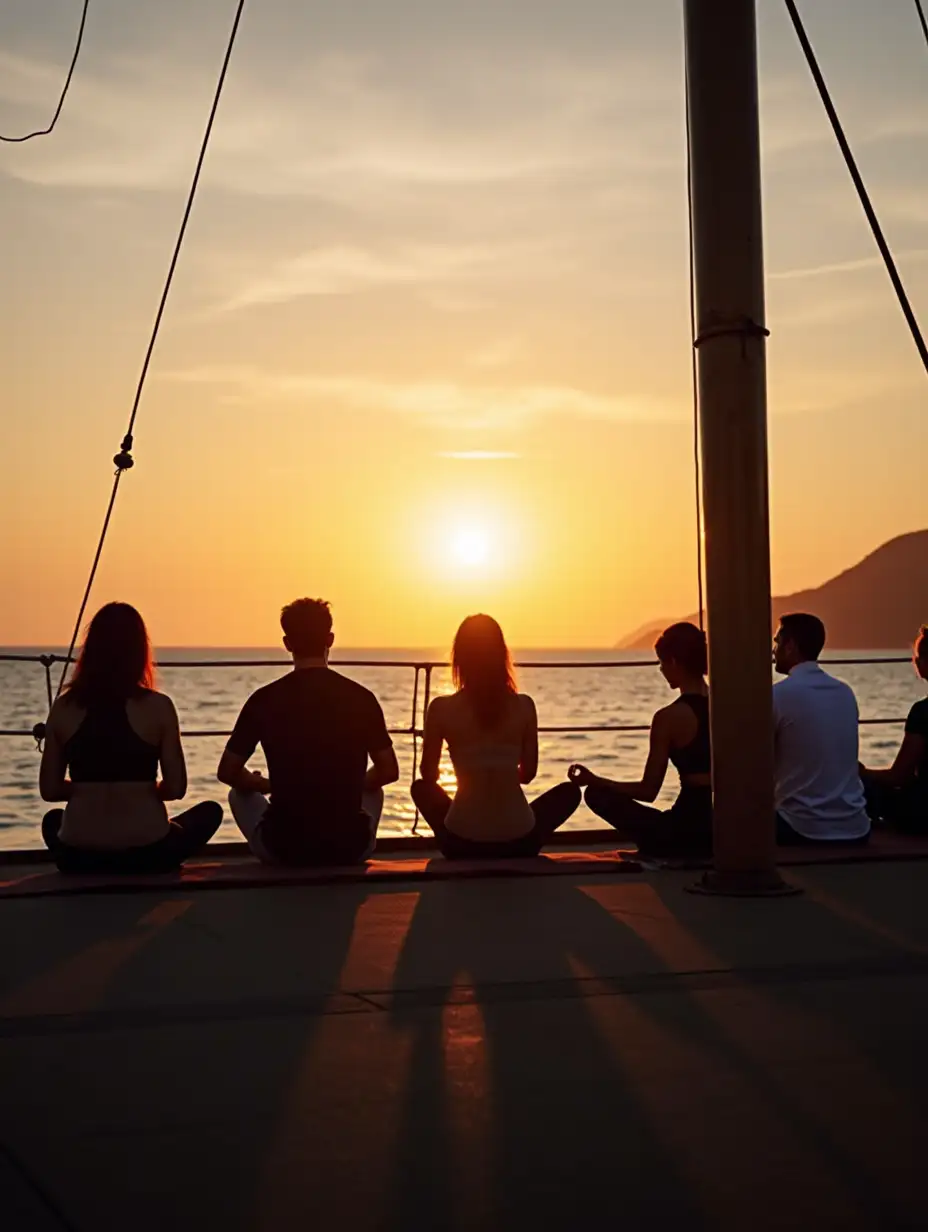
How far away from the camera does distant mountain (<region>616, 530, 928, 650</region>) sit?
394ft

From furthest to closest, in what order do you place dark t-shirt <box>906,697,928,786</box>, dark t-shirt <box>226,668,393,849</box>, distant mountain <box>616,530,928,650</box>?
distant mountain <box>616,530,928,650</box> < dark t-shirt <box>906,697,928,786</box> < dark t-shirt <box>226,668,393,849</box>

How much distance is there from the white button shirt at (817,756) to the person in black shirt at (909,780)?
32 centimetres

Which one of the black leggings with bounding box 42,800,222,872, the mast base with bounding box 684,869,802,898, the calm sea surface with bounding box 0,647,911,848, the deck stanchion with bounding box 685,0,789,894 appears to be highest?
the deck stanchion with bounding box 685,0,789,894

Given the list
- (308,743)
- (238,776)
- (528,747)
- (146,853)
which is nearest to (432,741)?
(528,747)

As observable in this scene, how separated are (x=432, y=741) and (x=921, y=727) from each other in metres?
1.95

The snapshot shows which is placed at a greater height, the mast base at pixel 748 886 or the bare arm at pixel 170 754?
the bare arm at pixel 170 754

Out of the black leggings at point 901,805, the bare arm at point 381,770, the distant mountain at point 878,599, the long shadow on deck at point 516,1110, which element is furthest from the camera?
the distant mountain at point 878,599

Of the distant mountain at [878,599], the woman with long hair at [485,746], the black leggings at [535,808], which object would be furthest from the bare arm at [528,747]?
the distant mountain at [878,599]

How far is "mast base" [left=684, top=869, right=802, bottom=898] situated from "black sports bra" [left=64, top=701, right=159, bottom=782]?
183 centimetres

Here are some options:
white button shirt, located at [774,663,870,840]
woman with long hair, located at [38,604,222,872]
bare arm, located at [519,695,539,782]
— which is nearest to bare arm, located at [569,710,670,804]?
bare arm, located at [519,695,539,782]

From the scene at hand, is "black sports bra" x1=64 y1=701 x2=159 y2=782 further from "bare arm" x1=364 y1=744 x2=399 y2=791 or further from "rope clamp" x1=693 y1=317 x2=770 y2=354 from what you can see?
"rope clamp" x1=693 y1=317 x2=770 y2=354

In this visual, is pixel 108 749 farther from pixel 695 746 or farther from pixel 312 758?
pixel 695 746

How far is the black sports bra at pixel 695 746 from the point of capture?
5.71 metres

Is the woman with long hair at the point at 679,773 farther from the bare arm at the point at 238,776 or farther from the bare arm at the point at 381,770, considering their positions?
the bare arm at the point at 238,776
